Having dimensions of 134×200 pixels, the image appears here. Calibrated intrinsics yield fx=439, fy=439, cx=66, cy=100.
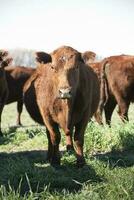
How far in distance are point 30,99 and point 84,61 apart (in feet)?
4.40

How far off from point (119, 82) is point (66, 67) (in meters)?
4.87

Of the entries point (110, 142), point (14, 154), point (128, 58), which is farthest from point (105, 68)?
point (14, 154)

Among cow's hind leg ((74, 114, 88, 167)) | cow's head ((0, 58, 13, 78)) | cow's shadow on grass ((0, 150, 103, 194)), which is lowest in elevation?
cow's shadow on grass ((0, 150, 103, 194))

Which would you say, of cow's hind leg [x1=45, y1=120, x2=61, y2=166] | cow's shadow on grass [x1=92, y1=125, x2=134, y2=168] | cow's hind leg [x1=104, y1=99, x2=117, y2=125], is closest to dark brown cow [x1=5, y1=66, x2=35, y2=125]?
cow's hind leg [x1=104, y1=99, x2=117, y2=125]

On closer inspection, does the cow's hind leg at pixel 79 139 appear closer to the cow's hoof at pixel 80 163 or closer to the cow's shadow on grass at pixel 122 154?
the cow's hoof at pixel 80 163

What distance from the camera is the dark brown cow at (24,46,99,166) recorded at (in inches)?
237

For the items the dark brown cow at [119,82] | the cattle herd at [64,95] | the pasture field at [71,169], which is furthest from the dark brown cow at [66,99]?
the dark brown cow at [119,82]

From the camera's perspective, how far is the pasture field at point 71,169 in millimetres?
4598

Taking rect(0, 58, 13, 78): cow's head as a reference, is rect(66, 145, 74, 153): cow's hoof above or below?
below

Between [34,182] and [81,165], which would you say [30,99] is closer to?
[81,165]

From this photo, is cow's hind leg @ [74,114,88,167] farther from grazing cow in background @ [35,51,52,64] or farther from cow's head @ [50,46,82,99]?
grazing cow in background @ [35,51,52,64]

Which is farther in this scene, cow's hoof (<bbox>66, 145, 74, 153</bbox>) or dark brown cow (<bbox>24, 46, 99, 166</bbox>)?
Result: cow's hoof (<bbox>66, 145, 74, 153</bbox>)

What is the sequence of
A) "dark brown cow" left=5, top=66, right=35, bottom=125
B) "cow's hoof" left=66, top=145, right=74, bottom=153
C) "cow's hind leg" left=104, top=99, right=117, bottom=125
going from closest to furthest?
1. "cow's hoof" left=66, top=145, right=74, bottom=153
2. "cow's hind leg" left=104, top=99, right=117, bottom=125
3. "dark brown cow" left=5, top=66, right=35, bottom=125

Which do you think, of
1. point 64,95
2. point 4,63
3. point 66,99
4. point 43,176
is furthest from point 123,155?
point 4,63
